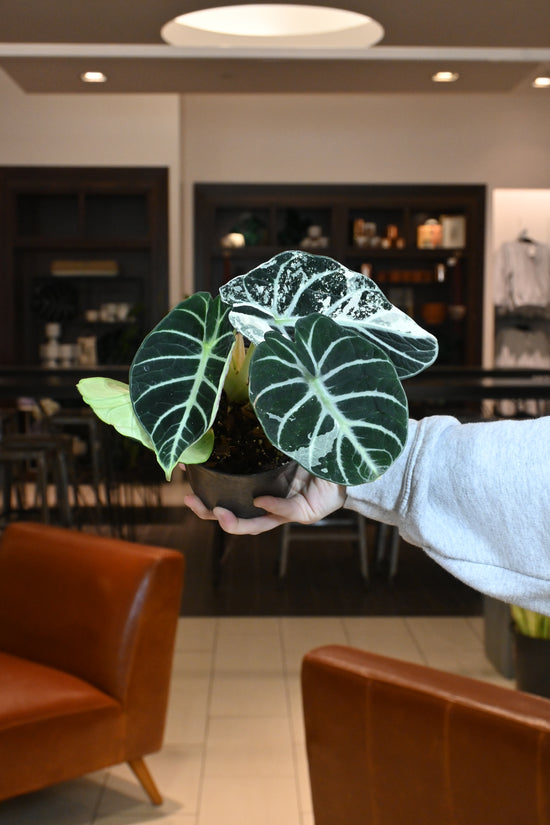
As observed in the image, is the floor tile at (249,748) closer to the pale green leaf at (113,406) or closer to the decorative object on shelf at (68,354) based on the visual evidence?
the pale green leaf at (113,406)

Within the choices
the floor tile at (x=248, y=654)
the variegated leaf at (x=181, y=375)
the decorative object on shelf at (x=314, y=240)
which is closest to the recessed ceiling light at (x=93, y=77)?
the decorative object on shelf at (x=314, y=240)

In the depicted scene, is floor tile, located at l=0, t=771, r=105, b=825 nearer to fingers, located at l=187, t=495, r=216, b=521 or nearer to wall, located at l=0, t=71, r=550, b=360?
fingers, located at l=187, t=495, r=216, b=521

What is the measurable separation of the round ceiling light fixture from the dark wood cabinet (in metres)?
2.28

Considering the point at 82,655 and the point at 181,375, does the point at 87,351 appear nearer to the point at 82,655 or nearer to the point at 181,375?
the point at 82,655

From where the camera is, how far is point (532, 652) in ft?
10.4

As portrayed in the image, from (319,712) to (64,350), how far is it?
6897mm

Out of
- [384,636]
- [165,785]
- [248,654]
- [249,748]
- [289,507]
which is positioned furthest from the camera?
[384,636]

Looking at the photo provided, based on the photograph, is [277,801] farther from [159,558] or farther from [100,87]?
[100,87]

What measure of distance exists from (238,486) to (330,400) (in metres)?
0.21

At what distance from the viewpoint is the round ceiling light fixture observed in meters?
5.70

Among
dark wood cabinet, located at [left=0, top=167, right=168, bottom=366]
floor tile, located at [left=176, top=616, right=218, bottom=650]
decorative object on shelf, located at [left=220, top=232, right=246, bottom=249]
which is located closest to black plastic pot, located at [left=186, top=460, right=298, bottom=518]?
floor tile, located at [left=176, top=616, right=218, bottom=650]

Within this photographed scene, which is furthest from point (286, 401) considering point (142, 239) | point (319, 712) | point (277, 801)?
point (142, 239)

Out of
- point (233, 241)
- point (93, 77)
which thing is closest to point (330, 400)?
point (93, 77)

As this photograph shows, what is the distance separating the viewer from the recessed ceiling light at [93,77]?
5.96m
